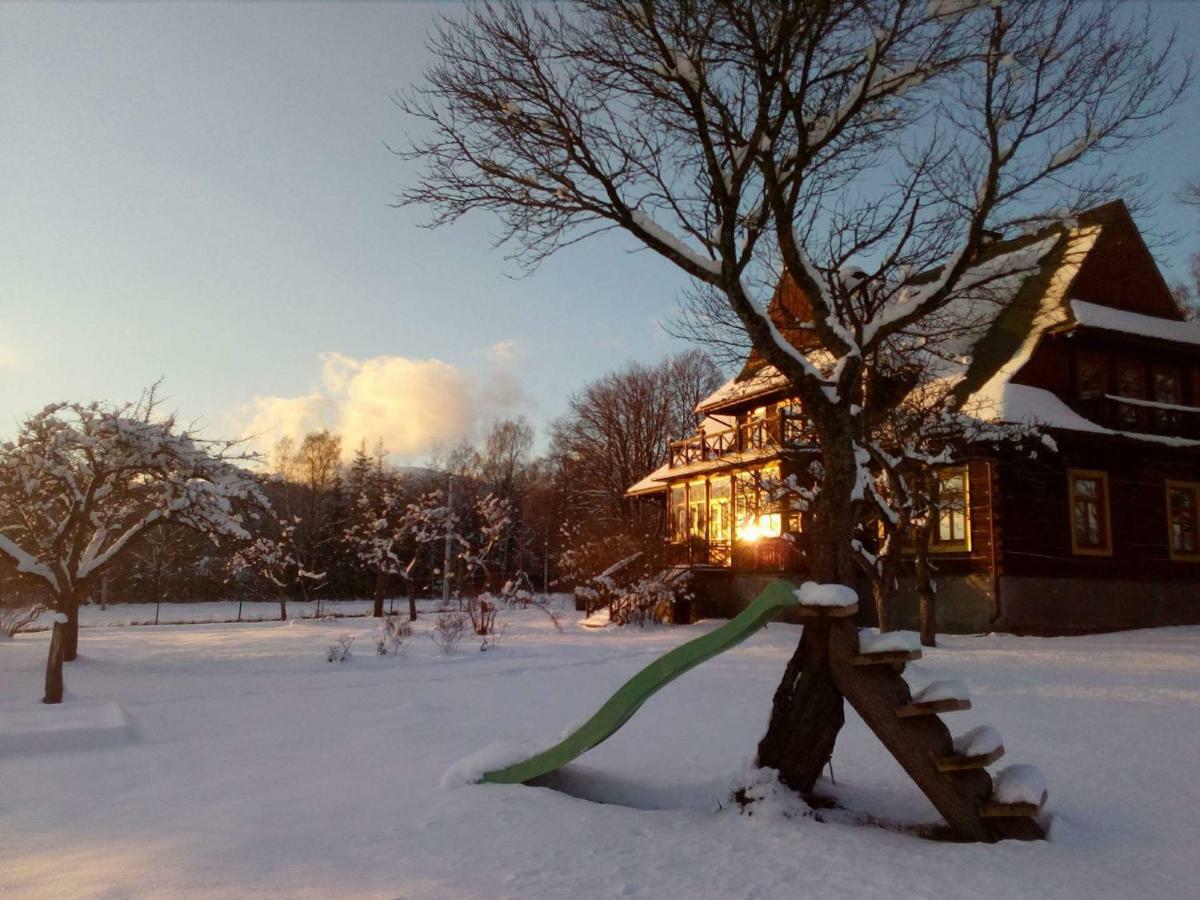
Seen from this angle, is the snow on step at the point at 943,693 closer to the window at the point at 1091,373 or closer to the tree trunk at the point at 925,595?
the tree trunk at the point at 925,595

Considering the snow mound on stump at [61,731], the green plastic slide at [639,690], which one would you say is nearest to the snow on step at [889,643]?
the green plastic slide at [639,690]

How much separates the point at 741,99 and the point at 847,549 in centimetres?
388

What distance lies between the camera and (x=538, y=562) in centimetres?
5228

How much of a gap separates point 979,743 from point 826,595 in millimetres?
1185

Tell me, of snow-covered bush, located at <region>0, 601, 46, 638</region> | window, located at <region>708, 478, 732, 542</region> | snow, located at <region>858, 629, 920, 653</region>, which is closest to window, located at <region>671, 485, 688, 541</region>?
window, located at <region>708, 478, 732, 542</region>

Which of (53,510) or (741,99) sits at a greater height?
(741,99)

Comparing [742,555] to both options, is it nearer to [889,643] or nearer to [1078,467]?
[1078,467]

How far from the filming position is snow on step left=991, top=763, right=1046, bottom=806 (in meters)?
4.73

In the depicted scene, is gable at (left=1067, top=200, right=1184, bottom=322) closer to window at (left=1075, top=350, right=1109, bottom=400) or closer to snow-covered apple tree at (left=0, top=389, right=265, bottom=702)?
window at (left=1075, top=350, right=1109, bottom=400)

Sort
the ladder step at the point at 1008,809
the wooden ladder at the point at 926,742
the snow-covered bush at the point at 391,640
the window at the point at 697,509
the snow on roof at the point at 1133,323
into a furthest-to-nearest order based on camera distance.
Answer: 1. the window at the point at 697,509
2. the snow on roof at the point at 1133,323
3. the snow-covered bush at the point at 391,640
4. the wooden ladder at the point at 926,742
5. the ladder step at the point at 1008,809

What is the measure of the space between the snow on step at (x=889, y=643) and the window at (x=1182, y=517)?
19.0m

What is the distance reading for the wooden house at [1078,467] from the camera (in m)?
18.7

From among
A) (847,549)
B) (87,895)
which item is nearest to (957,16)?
(847,549)

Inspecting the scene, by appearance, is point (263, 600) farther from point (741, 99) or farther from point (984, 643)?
point (741, 99)
